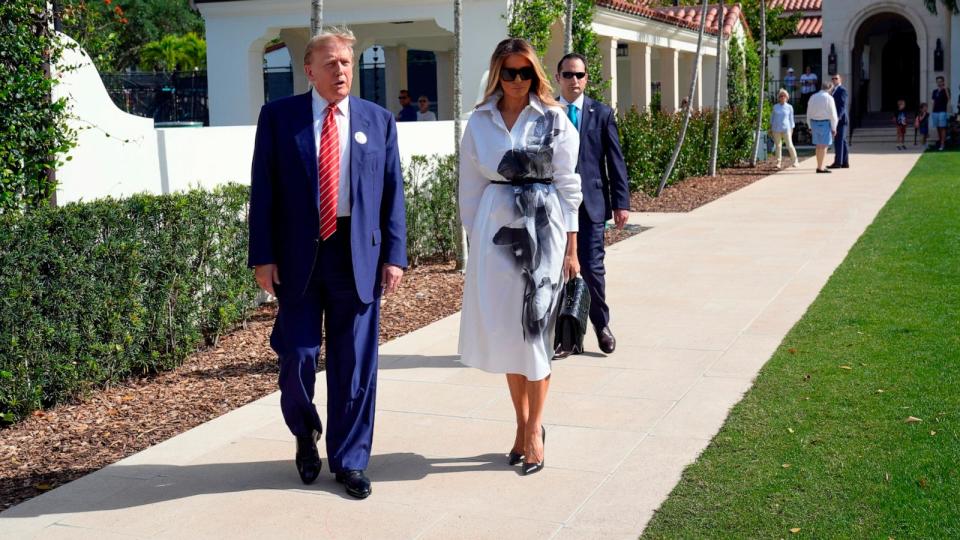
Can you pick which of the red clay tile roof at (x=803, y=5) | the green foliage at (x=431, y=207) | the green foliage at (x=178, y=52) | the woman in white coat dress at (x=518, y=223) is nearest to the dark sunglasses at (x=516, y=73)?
the woman in white coat dress at (x=518, y=223)

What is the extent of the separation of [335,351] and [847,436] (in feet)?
8.29

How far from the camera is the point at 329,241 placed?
4.79m

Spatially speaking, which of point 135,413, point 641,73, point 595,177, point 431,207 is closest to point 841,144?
point 641,73

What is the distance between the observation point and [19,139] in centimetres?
668

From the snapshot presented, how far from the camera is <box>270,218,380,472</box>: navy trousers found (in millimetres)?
4793

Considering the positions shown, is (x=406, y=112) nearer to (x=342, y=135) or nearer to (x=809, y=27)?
(x=342, y=135)

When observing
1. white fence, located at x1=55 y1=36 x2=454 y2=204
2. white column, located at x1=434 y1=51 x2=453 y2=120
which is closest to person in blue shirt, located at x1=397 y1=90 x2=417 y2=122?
white column, located at x1=434 y1=51 x2=453 y2=120

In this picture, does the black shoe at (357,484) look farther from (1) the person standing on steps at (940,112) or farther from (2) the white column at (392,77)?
(1) the person standing on steps at (940,112)

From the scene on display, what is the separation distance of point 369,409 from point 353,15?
1408 centimetres

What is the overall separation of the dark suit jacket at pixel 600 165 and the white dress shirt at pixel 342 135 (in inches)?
104

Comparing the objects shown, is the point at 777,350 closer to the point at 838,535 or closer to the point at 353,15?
the point at 838,535

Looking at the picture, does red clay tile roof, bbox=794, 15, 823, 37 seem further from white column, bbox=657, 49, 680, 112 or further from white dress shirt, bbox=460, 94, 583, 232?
white dress shirt, bbox=460, 94, 583, 232

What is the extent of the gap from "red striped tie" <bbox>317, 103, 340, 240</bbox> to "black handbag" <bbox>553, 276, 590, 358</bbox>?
1117 mm

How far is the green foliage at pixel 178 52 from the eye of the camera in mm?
46156
